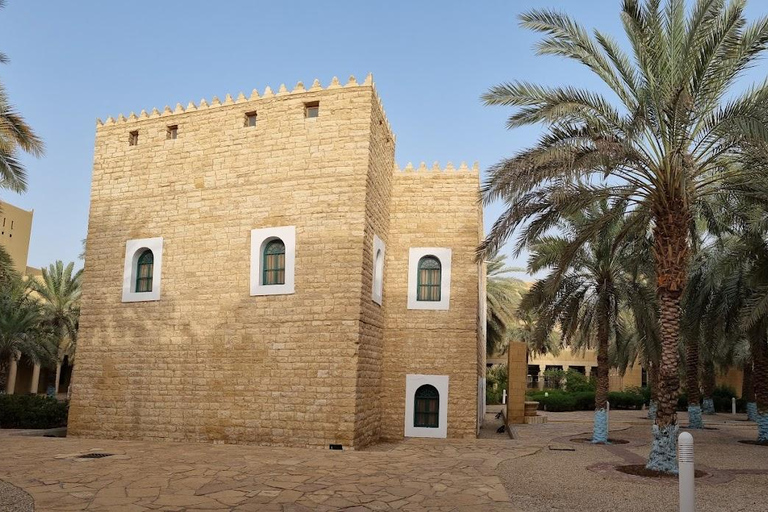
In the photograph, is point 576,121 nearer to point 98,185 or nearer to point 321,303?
point 321,303

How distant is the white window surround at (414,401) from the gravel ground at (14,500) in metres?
8.52

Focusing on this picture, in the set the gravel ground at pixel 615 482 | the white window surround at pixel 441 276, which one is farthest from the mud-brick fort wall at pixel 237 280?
the gravel ground at pixel 615 482

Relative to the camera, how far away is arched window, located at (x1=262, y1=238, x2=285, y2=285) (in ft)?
44.5

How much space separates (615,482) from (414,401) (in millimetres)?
6143

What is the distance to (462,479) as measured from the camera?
30.8ft

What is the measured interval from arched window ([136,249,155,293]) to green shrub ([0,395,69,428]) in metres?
4.83

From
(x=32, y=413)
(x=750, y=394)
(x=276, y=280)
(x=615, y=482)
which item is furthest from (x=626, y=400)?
(x=32, y=413)

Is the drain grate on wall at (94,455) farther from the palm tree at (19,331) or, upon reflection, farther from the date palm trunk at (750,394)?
the date palm trunk at (750,394)

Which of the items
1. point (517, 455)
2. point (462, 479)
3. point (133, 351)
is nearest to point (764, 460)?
point (517, 455)

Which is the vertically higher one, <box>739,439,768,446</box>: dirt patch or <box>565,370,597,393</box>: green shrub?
<box>565,370,597,393</box>: green shrub

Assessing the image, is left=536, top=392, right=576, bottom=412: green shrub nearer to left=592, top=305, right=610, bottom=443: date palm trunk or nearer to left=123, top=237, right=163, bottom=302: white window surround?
left=592, top=305, right=610, bottom=443: date palm trunk

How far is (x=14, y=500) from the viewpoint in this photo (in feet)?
24.1

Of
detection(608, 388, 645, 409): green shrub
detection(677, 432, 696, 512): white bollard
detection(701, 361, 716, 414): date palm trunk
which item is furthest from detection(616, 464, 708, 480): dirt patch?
detection(608, 388, 645, 409): green shrub

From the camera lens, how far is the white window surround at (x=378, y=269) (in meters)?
14.2
